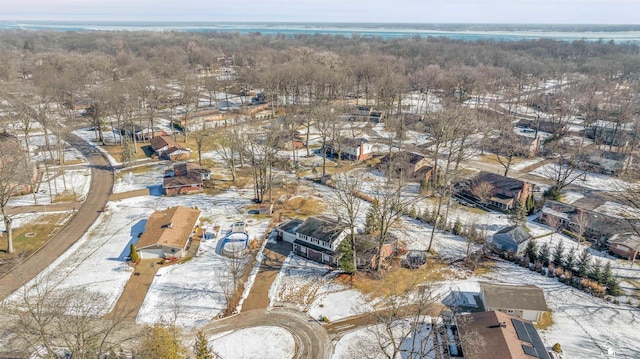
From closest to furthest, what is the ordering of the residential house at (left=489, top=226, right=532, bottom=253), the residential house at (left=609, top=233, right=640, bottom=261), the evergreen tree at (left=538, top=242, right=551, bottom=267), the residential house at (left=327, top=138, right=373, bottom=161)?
the evergreen tree at (left=538, top=242, right=551, bottom=267) < the residential house at (left=609, top=233, right=640, bottom=261) < the residential house at (left=489, top=226, right=532, bottom=253) < the residential house at (left=327, top=138, right=373, bottom=161)

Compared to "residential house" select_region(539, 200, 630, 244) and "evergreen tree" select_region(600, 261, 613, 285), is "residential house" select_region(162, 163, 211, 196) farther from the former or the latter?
"evergreen tree" select_region(600, 261, 613, 285)

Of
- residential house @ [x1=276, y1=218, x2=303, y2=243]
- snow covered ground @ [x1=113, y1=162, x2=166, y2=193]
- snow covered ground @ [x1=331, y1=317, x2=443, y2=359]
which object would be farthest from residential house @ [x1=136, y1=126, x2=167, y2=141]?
snow covered ground @ [x1=331, y1=317, x2=443, y2=359]

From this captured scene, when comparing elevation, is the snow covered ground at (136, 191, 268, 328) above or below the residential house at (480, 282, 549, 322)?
below

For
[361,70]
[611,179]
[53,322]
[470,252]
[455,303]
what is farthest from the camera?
[361,70]

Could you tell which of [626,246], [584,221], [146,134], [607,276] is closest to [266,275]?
[607,276]

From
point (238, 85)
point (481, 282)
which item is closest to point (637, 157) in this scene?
point (481, 282)

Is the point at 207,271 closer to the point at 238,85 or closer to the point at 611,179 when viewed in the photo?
the point at 611,179

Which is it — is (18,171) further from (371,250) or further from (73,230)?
(371,250)
